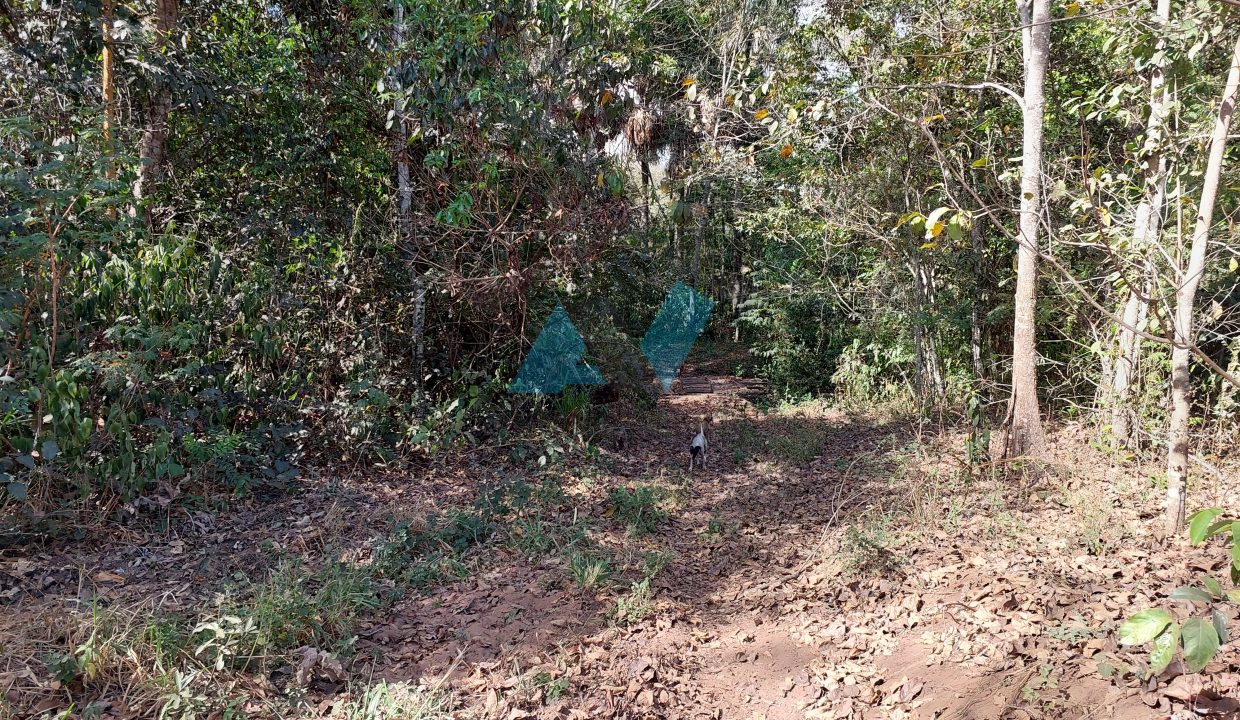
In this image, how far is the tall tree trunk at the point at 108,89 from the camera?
4684 millimetres

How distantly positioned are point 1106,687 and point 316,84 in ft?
23.6

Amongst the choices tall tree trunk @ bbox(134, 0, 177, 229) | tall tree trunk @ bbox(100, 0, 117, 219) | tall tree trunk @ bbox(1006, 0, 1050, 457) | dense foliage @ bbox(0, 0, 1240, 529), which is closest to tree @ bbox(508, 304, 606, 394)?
dense foliage @ bbox(0, 0, 1240, 529)

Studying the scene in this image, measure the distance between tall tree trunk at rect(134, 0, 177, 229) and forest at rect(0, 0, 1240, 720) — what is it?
67mm

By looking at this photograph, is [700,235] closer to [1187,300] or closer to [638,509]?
[638,509]

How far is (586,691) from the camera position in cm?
295

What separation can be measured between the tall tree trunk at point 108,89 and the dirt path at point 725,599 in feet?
8.19

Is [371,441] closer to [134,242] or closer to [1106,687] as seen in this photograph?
[134,242]

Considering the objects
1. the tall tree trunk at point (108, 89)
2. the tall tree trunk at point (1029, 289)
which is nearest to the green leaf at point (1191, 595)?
the tall tree trunk at point (1029, 289)

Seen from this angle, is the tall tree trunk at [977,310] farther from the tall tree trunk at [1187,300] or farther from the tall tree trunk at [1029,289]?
the tall tree trunk at [1187,300]

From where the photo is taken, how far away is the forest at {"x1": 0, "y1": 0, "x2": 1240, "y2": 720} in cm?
292

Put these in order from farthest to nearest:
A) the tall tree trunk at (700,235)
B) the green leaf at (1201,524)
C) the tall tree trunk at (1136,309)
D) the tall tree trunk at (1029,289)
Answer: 1. the tall tree trunk at (700,235)
2. the tall tree trunk at (1029,289)
3. the tall tree trunk at (1136,309)
4. the green leaf at (1201,524)

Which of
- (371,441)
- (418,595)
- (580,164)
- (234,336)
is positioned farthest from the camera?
(580,164)

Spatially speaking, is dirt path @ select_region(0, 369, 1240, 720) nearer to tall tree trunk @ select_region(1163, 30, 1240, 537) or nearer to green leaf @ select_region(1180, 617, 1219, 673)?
tall tree trunk @ select_region(1163, 30, 1240, 537)

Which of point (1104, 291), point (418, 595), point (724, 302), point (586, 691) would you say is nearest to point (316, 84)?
point (418, 595)
